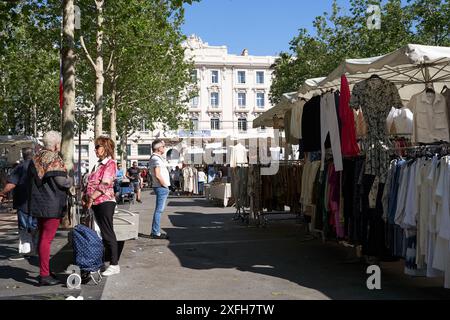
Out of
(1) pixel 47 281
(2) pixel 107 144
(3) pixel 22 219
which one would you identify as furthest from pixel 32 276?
(2) pixel 107 144

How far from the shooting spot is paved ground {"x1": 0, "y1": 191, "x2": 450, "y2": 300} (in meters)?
6.04

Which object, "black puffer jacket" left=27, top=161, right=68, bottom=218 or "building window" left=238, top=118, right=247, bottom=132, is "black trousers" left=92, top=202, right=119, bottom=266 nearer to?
"black puffer jacket" left=27, top=161, right=68, bottom=218

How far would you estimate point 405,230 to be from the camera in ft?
19.9

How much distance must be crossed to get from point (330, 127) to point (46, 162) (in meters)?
4.06

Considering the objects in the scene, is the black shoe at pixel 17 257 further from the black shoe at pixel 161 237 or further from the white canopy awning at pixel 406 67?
the white canopy awning at pixel 406 67

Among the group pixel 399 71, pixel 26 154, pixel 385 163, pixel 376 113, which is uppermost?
pixel 399 71

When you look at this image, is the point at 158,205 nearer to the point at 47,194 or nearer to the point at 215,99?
the point at 47,194

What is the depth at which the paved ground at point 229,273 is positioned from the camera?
19.8 feet

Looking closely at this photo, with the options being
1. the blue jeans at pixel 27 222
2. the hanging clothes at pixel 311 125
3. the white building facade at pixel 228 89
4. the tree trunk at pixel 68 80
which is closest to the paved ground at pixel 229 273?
the blue jeans at pixel 27 222

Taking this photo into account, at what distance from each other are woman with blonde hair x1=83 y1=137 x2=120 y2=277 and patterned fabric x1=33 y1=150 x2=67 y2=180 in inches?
17.6

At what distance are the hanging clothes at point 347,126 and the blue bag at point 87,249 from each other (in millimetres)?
3514

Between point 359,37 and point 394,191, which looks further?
point 359,37

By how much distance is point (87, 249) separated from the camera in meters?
6.59

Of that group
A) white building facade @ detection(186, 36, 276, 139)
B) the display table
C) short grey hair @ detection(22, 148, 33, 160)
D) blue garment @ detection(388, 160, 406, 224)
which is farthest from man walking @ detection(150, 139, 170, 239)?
white building facade @ detection(186, 36, 276, 139)
